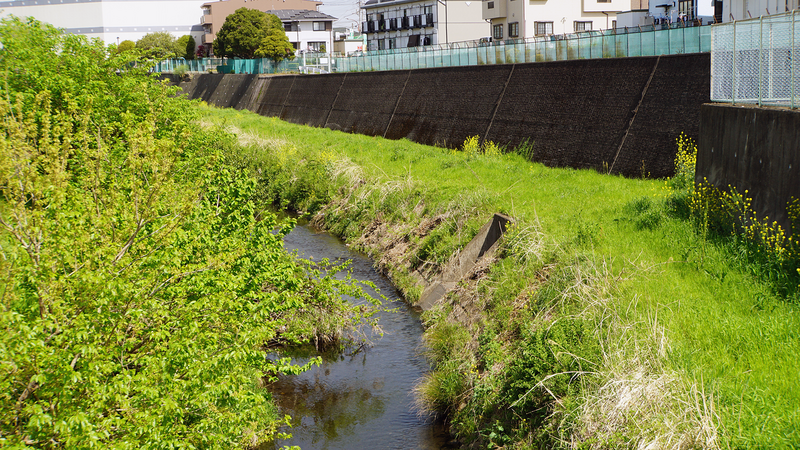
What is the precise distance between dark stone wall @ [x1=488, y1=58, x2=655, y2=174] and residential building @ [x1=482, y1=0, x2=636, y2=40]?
116 ft

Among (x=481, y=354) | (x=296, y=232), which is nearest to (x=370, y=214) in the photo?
(x=296, y=232)

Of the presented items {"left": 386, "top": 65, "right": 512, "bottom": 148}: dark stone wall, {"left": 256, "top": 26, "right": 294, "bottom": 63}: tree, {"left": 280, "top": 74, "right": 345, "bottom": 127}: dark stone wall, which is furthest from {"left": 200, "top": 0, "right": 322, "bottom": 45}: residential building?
{"left": 386, "top": 65, "right": 512, "bottom": 148}: dark stone wall

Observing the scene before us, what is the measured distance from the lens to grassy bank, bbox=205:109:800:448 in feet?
20.0

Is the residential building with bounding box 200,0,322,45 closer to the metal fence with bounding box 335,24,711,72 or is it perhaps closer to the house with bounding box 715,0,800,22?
the metal fence with bounding box 335,24,711,72

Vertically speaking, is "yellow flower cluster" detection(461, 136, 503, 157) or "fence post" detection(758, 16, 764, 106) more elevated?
"fence post" detection(758, 16, 764, 106)

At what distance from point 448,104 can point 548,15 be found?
3394 centimetres

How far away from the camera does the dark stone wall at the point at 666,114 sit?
15281 millimetres

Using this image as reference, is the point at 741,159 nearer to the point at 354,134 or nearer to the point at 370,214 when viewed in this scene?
the point at 370,214

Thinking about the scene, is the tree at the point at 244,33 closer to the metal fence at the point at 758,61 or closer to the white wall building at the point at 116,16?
the white wall building at the point at 116,16

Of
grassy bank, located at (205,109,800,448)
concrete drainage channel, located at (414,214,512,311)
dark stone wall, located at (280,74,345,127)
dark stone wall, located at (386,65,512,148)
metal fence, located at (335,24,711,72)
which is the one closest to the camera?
grassy bank, located at (205,109,800,448)

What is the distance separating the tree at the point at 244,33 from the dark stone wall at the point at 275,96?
29.7 m

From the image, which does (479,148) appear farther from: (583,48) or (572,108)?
(583,48)

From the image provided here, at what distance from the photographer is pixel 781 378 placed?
620cm

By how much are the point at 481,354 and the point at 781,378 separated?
4.50 meters
